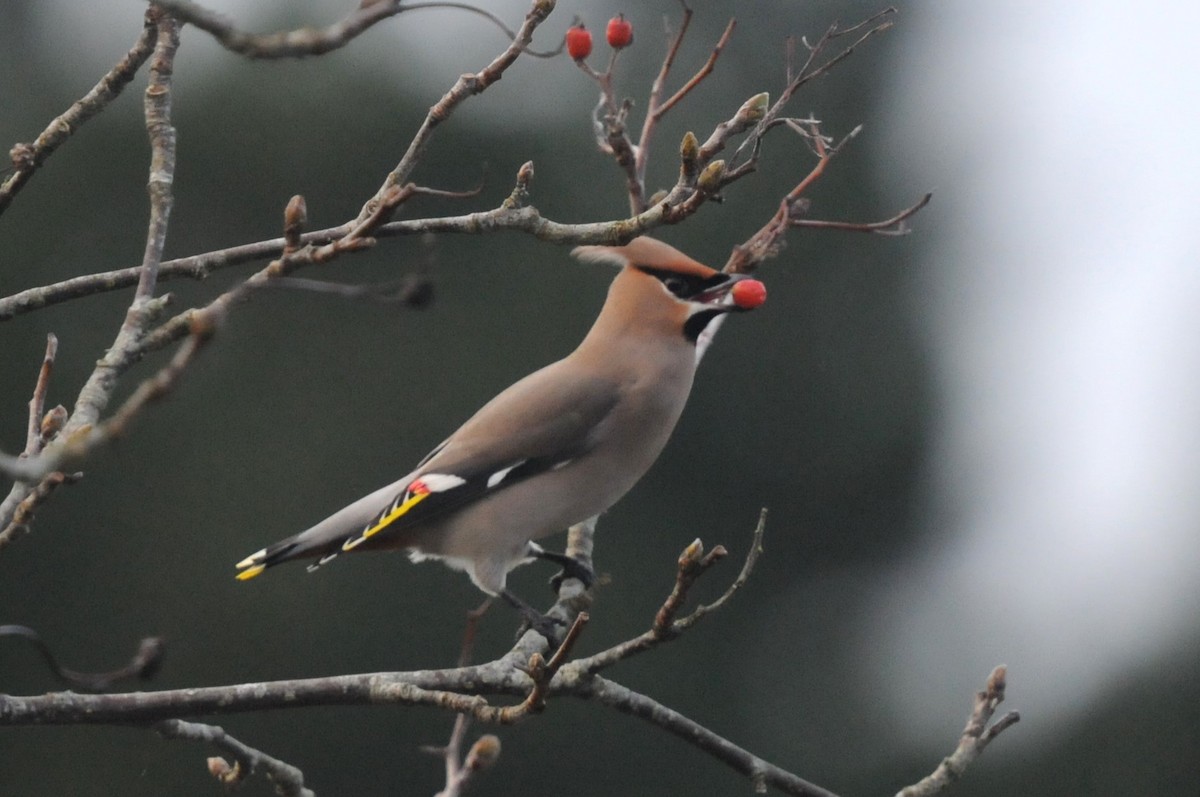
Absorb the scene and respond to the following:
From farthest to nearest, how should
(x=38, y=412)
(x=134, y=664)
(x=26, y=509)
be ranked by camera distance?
(x=38, y=412), (x=26, y=509), (x=134, y=664)

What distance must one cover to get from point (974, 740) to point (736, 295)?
1.17 metres

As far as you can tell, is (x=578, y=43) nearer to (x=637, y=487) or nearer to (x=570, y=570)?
(x=570, y=570)

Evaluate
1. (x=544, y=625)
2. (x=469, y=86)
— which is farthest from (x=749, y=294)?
(x=469, y=86)

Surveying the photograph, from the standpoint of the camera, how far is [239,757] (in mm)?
2932

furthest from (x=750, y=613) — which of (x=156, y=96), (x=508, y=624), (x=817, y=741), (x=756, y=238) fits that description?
(x=156, y=96)

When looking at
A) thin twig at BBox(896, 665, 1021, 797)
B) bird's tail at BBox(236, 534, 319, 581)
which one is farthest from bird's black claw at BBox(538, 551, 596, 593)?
thin twig at BBox(896, 665, 1021, 797)

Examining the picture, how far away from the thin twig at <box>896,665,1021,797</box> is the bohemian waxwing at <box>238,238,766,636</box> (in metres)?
1.33

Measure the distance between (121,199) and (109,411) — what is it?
202cm

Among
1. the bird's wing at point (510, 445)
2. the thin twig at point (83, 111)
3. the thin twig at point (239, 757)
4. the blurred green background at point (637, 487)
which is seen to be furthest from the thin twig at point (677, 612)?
the blurred green background at point (637, 487)

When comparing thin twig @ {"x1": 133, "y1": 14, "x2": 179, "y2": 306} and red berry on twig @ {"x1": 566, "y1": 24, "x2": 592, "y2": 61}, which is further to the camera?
red berry on twig @ {"x1": 566, "y1": 24, "x2": 592, "y2": 61}

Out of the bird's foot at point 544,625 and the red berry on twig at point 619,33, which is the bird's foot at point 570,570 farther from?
the red berry on twig at point 619,33

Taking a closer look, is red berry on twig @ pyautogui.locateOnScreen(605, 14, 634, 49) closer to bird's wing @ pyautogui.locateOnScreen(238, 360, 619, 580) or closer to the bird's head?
the bird's head

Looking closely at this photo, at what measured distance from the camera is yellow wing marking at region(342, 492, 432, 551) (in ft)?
13.8

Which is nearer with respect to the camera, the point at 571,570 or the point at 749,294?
the point at 749,294
